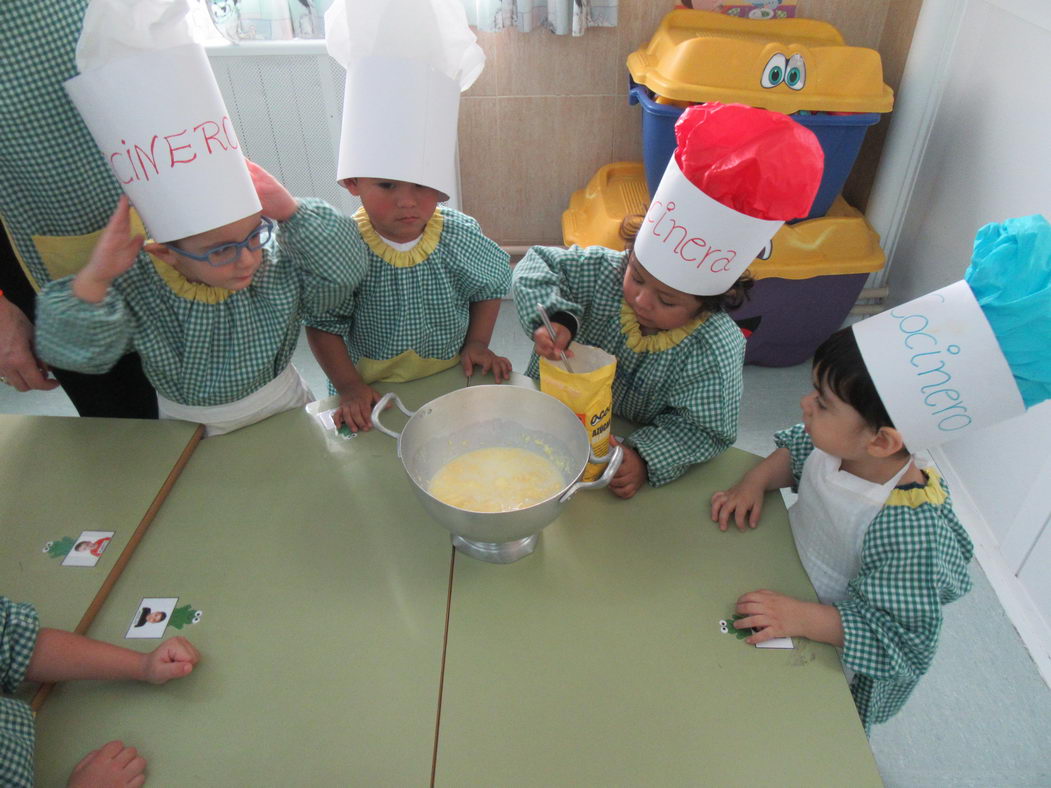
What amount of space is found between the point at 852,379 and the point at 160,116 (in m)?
0.94

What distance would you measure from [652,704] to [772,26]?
85.1 inches

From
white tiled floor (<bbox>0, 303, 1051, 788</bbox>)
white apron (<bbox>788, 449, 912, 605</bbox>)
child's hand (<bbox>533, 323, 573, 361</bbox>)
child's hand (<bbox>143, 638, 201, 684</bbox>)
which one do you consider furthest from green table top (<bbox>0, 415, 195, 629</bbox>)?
white tiled floor (<bbox>0, 303, 1051, 788</bbox>)

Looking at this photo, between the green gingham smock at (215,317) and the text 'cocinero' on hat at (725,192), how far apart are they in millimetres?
512

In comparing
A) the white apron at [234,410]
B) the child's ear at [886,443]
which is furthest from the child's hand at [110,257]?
the child's ear at [886,443]

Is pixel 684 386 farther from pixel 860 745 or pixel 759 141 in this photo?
pixel 860 745

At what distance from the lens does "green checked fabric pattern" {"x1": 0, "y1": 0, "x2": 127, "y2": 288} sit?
3.16 feet

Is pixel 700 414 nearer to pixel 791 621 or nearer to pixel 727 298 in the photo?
pixel 727 298

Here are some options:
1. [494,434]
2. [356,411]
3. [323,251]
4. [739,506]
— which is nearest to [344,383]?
[356,411]

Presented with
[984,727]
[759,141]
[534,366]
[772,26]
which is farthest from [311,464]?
[772,26]

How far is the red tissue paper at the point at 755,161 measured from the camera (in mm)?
946

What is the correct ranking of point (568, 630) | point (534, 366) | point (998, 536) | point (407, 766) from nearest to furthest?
point (407, 766), point (568, 630), point (534, 366), point (998, 536)

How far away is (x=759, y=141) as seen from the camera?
3.11 feet

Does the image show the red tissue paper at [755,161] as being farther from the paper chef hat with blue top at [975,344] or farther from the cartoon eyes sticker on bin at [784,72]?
the cartoon eyes sticker on bin at [784,72]

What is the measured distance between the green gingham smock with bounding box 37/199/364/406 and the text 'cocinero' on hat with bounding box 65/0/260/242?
0.12m
